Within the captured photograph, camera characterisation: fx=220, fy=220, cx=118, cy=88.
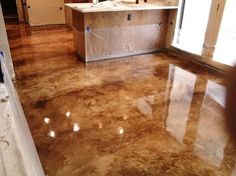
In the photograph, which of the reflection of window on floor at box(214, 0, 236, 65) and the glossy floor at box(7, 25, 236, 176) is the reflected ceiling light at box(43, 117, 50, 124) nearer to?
the glossy floor at box(7, 25, 236, 176)

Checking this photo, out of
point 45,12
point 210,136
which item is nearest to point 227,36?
point 210,136

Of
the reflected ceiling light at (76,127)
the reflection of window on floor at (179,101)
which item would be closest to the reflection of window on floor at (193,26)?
the reflection of window on floor at (179,101)

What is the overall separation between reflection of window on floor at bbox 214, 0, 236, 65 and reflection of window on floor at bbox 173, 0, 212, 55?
0.33 m


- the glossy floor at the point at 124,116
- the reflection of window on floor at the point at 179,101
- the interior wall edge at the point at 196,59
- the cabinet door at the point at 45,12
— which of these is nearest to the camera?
the glossy floor at the point at 124,116

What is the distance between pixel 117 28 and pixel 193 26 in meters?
1.41

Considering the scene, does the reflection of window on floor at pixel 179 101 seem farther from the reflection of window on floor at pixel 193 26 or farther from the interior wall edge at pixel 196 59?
the reflection of window on floor at pixel 193 26

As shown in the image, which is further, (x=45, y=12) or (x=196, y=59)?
(x=45, y=12)

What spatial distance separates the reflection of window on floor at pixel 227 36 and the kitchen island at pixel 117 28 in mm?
1073

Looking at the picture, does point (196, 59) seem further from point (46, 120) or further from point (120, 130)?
point (46, 120)

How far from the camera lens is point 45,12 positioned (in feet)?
21.1

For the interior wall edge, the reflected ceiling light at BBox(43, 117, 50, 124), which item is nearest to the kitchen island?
the interior wall edge

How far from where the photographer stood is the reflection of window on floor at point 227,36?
3297 millimetres

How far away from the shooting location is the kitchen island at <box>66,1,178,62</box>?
3734 millimetres

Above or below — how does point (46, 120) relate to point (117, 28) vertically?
below
